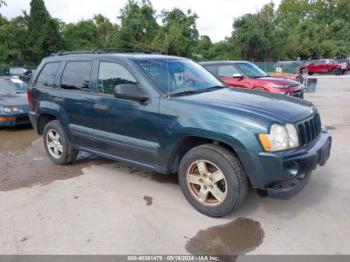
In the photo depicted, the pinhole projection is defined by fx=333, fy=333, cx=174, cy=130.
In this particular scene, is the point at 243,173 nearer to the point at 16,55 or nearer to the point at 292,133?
the point at 292,133

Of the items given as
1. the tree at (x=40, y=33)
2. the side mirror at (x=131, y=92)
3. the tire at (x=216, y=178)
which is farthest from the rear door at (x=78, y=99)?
the tree at (x=40, y=33)

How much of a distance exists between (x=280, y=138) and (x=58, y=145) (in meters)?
3.70

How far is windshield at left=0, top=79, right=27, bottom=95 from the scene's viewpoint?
9273 mm

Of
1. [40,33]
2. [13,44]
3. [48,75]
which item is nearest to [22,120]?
[48,75]

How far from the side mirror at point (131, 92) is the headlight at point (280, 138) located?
4.87 feet

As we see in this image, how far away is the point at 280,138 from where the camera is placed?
10.7ft

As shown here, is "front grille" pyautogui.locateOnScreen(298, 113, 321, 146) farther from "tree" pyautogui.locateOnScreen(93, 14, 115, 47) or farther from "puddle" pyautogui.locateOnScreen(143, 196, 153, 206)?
"tree" pyautogui.locateOnScreen(93, 14, 115, 47)

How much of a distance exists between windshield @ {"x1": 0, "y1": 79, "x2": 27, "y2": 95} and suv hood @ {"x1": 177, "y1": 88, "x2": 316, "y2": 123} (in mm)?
7113

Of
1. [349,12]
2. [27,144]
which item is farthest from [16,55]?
[349,12]

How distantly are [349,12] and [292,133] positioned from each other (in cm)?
7982

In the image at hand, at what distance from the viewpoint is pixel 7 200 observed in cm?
424

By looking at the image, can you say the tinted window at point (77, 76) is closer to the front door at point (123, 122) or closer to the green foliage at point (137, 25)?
the front door at point (123, 122)

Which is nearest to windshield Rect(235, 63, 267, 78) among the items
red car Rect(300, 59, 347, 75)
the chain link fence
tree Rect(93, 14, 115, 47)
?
the chain link fence

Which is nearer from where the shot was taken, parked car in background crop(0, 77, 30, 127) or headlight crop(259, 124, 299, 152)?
headlight crop(259, 124, 299, 152)
